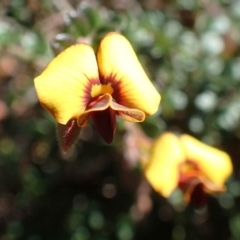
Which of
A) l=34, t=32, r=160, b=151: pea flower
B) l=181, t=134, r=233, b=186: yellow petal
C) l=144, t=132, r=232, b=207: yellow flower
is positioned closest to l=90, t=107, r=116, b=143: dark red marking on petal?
l=34, t=32, r=160, b=151: pea flower

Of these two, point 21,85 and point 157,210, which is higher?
point 21,85

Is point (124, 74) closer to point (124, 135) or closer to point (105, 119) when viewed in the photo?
point (105, 119)

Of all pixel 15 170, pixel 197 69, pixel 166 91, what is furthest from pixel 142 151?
pixel 15 170

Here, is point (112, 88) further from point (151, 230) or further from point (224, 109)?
point (151, 230)

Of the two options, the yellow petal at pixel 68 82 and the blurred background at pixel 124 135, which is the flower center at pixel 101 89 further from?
the blurred background at pixel 124 135

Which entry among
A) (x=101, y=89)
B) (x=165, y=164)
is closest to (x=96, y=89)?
(x=101, y=89)

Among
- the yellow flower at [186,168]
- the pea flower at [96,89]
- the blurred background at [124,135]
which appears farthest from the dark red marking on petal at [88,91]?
the blurred background at [124,135]

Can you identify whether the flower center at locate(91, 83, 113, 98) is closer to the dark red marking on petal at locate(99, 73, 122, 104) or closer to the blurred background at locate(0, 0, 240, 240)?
the dark red marking on petal at locate(99, 73, 122, 104)
